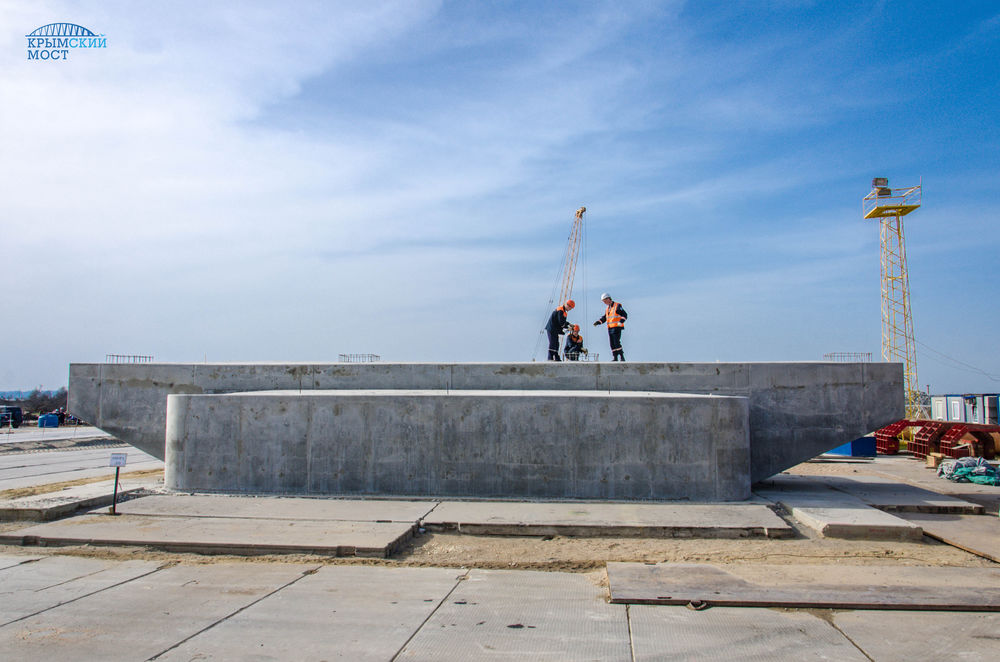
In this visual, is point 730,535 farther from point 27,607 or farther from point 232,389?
point 232,389

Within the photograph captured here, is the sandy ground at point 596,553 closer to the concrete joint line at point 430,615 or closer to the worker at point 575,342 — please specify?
the concrete joint line at point 430,615

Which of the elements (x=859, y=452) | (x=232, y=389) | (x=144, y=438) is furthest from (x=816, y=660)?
(x=859, y=452)

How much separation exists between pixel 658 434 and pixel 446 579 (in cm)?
559

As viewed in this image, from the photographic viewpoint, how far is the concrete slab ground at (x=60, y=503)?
10672mm

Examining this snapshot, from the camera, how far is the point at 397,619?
6.31 meters

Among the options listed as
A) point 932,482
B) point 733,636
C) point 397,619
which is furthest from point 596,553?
point 932,482

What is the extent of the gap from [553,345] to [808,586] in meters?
10.0

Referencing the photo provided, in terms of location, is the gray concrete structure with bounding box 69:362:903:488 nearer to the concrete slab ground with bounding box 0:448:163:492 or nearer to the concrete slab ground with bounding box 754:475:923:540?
Result: the concrete slab ground with bounding box 754:475:923:540

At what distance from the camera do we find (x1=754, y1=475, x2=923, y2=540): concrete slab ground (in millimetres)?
9672

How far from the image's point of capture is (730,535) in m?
9.66

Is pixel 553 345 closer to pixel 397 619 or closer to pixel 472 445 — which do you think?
pixel 472 445

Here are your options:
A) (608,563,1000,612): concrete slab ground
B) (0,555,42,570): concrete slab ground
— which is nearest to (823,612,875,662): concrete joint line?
(608,563,1000,612): concrete slab ground

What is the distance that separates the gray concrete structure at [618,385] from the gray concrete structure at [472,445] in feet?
2.33

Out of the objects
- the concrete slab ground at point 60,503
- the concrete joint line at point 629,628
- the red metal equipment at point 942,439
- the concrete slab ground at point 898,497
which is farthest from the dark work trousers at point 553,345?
the red metal equipment at point 942,439
